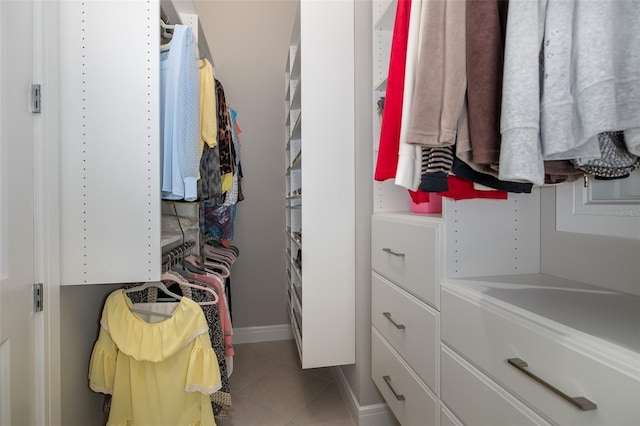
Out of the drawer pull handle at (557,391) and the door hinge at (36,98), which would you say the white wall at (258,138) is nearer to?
the door hinge at (36,98)

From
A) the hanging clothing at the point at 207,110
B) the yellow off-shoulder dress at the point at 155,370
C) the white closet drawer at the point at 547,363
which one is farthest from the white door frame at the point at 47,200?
the white closet drawer at the point at 547,363

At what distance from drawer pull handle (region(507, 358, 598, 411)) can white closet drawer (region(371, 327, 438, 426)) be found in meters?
0.44

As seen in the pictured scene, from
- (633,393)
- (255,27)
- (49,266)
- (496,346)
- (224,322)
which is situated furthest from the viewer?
(255,27)

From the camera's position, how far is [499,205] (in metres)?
1.07

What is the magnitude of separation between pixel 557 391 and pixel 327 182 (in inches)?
47.0

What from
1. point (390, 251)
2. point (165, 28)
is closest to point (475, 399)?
point (390, 251)

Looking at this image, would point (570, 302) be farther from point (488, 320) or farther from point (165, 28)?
point (165, 28)

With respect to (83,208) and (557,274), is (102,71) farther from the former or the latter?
(557,274)

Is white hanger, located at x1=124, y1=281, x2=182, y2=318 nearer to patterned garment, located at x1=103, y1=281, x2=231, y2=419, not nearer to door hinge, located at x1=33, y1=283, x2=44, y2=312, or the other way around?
patterned garment, located at x1=103, y1=281, x2=231, y2=419

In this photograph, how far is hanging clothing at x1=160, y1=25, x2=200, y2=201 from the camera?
1.22 meters

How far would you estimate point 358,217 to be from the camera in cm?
164

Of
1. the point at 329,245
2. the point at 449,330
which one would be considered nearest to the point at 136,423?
the point at 329,245

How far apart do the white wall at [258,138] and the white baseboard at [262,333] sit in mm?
40

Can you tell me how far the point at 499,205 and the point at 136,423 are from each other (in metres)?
1.62
